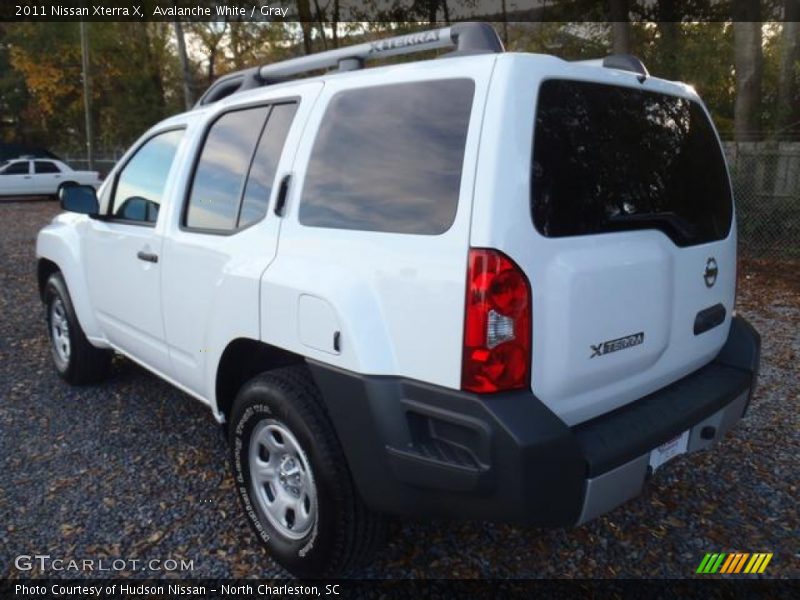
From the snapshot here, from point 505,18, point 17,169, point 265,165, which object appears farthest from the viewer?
point 17,169

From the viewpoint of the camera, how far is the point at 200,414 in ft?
13.0

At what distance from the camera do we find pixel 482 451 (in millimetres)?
1856

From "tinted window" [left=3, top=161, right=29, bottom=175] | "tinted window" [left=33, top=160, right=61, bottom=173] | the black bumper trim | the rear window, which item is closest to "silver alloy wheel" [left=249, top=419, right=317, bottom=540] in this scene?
the black bumper trim

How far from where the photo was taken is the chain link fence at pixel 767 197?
8328mm

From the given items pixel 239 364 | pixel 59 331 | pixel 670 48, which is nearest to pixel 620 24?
pixel 670 48

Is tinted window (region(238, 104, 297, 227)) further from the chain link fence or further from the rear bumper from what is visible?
the chain link fence

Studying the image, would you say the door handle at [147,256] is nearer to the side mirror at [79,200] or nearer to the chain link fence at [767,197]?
the side mirror at [79,200]

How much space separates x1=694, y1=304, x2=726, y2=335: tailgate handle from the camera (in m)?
2.50

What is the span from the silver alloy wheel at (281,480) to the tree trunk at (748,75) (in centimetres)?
974

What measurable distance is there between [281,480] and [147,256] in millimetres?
1424

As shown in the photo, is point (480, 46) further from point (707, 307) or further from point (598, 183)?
point (707, 307)

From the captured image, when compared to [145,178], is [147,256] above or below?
below

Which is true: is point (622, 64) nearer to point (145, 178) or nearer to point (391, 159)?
point (391, 159)

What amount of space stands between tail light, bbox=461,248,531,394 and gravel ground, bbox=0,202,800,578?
1059mm
